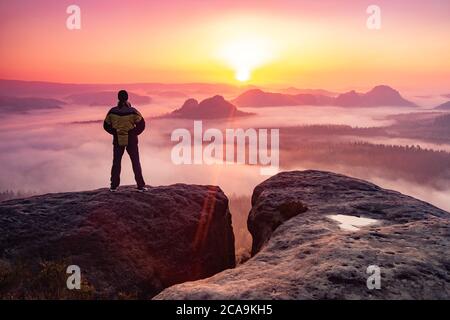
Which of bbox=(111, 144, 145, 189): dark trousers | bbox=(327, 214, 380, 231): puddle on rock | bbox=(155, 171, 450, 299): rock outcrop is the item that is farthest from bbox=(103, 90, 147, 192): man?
bbox=(327, 214, 380, 231): puddle on rock

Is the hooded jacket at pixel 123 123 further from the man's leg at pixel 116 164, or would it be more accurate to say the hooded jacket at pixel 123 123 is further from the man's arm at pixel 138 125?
the man's leg at pixel 116 164

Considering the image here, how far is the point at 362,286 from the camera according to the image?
9.50 metres

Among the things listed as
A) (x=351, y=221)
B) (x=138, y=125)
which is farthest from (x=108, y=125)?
(x=351, y=221)

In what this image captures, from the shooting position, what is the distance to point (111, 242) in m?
15.8

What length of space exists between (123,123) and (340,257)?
11.1 m

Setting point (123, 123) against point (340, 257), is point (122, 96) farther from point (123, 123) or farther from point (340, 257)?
point (340, 257)

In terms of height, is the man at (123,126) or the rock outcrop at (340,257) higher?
the man at (123,126)

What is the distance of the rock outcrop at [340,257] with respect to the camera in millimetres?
9375

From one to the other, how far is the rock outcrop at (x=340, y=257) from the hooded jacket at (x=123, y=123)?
738 cm

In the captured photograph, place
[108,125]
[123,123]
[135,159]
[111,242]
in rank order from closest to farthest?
[111,242], [123,123], [108,125], [135,159]

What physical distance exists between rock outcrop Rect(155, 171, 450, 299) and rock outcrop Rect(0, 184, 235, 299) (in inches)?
131

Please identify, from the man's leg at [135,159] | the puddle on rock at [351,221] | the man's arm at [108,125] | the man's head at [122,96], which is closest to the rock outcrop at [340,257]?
the puddle on rock at [351,221]

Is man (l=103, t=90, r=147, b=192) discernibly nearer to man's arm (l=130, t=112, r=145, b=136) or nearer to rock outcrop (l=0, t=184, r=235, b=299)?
man's arm (l=130, t=112, r=145, b=136)
